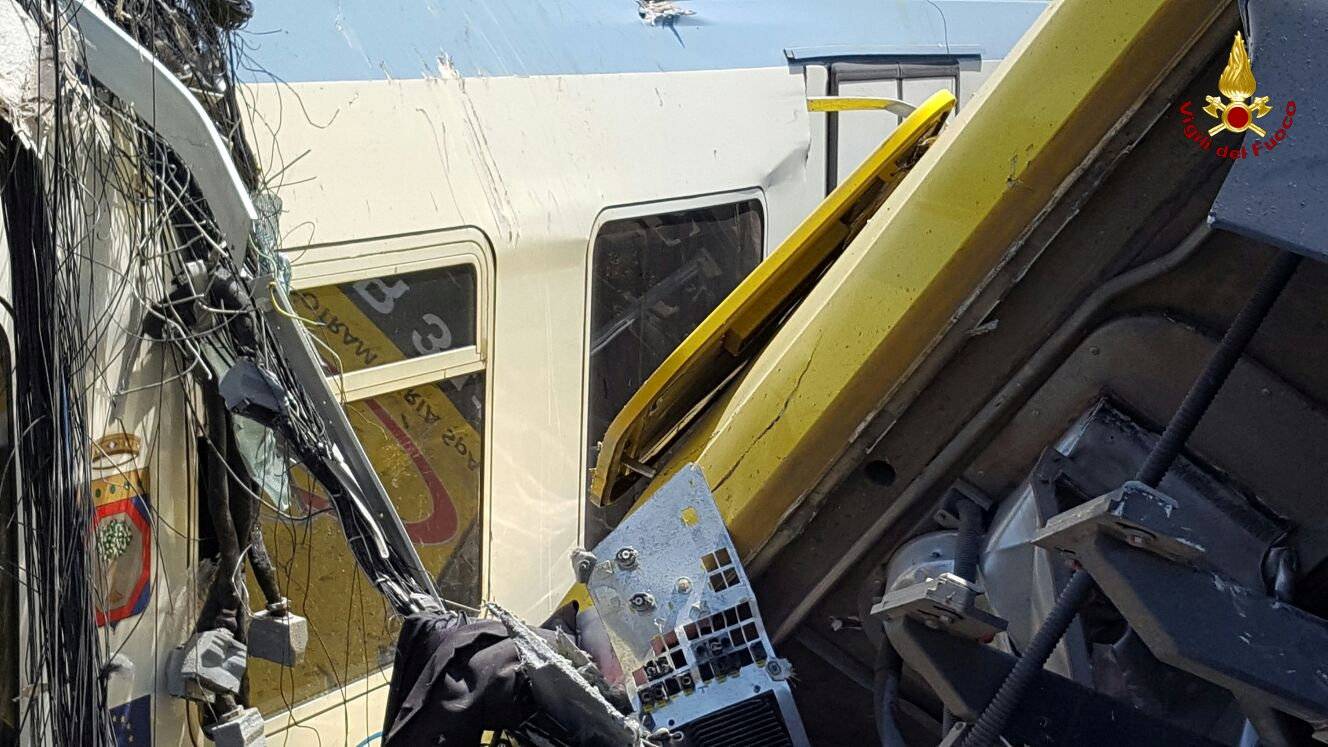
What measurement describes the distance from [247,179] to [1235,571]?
1817 millimetres

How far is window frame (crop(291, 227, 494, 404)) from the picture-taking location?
286 cm

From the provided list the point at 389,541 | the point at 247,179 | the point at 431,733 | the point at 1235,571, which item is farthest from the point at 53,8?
the point at 1235,571

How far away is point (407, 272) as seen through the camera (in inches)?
121

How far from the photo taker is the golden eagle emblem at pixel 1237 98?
1.81 m

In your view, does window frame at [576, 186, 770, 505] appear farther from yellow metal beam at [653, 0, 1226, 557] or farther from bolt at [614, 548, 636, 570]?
bolt at [614, 548, 636, 570]

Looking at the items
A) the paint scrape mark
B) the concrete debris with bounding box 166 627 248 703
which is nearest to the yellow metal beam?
the concrete debris with bounding box 166 627 248 703

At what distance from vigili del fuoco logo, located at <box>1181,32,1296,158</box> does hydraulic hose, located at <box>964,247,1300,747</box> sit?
0.15 meters

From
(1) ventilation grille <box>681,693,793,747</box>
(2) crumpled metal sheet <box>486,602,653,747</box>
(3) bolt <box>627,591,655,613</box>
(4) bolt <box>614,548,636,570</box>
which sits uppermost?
(4) bolt <box>614,548,636,570</box>

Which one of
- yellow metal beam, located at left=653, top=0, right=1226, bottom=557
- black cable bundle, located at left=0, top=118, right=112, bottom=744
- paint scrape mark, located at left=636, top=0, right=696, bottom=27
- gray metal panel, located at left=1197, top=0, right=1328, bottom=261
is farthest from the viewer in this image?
paint scrape mark, located at left=636, top=0, right=696, bottom=27

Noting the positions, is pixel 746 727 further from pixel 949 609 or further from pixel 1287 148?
pixel 1287 148

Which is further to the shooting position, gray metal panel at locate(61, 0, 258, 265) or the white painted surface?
the white painted surface

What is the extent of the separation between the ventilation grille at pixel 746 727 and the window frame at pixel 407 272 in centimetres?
103

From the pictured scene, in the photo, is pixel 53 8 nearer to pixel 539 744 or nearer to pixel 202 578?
pixel 202 578

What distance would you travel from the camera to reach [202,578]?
2613mm
